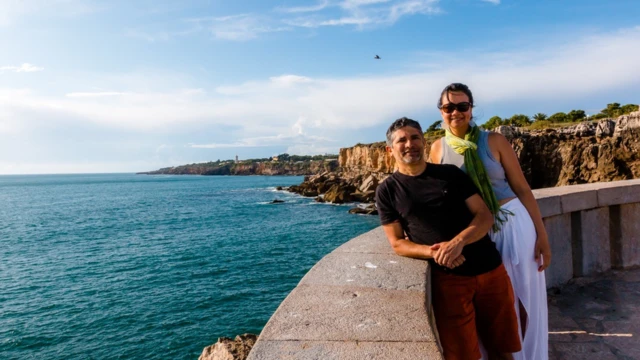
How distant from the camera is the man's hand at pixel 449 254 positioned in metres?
2.14

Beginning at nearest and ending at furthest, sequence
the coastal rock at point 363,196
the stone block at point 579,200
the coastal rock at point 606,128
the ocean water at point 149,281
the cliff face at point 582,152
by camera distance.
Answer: the stone block at point 579,200
the ocean water at point 149,281
the cliff face at point 582,152
the coastal rock at point 606,128
the coastal rock at point 363,196

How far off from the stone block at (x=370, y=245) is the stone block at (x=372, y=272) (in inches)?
4.2

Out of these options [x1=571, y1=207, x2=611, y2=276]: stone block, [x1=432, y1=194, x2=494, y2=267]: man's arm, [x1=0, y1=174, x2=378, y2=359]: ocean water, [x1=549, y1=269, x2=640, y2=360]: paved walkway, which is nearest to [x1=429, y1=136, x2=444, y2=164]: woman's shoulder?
[x1=432, y1=194, x2=494, y2=267]: man's arm

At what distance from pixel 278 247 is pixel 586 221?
73.4 ft

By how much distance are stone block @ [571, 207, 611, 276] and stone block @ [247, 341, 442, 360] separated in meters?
3.39

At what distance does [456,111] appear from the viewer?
2.58 metres

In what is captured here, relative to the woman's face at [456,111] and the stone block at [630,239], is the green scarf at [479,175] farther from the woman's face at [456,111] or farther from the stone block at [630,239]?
the stone block at [630,239]

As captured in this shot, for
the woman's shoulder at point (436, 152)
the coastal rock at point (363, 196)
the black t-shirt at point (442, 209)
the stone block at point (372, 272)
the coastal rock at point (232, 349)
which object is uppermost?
the woman's shoulder at point (436, 152)

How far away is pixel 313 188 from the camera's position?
6588 centimetres

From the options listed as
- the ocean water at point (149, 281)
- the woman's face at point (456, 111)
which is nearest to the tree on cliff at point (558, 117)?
the ocean water at point (149, 281)

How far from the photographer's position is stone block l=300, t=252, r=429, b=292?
2.15 metres

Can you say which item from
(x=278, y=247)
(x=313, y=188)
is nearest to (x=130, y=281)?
(x=278, y=247)

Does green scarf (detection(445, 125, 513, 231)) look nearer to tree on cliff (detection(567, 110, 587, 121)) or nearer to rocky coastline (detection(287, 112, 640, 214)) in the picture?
rocky coastline (detection(287, 112, 640, 214))

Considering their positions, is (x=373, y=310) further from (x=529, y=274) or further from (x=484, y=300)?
(x=529, y=274)
